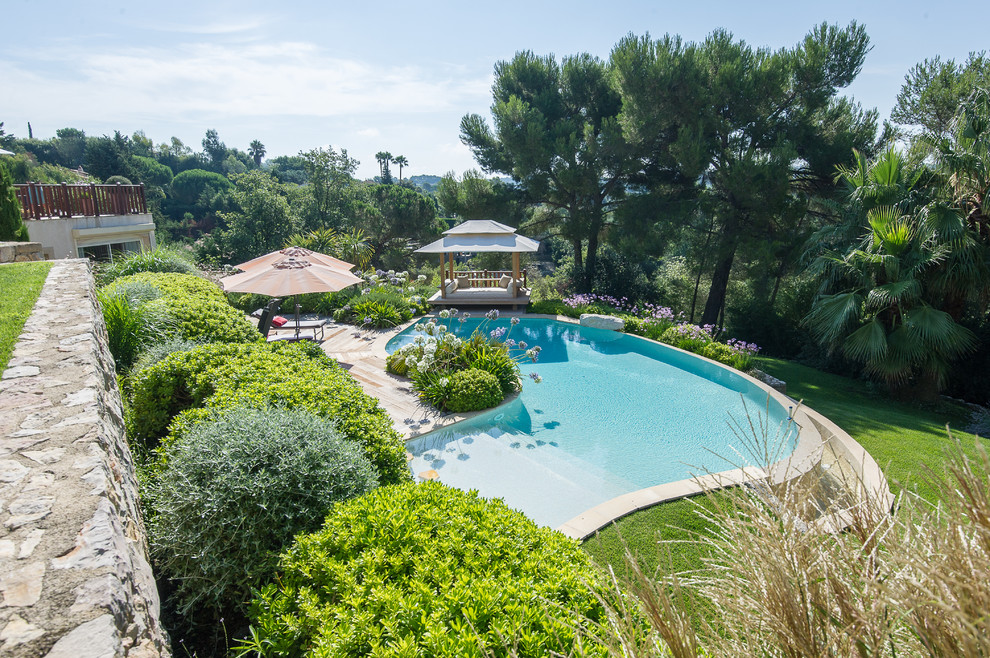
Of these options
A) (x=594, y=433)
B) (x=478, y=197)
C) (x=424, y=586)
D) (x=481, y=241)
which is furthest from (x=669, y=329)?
(x=424, y=586)

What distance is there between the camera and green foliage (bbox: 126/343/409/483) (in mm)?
3596

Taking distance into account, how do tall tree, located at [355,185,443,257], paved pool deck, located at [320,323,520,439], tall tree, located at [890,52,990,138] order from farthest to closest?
tall tree, located at [355,185,443,257], tall tree, located at [890,52,990,138], paved pool deck, located at [320,323,520,439]

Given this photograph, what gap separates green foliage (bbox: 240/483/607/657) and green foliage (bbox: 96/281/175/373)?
4.36 metres

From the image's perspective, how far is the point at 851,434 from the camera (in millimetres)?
6758

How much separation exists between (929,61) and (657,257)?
7999 mm

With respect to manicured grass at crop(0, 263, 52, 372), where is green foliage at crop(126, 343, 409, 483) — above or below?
below

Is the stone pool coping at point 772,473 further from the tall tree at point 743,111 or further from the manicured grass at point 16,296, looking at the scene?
the tall tree at point 743,111

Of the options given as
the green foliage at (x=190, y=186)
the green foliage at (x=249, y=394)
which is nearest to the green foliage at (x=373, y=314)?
the green foliage at (x=249, y=394)

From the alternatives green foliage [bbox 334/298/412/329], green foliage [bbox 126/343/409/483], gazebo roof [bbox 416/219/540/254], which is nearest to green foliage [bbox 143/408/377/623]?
green foliage [bbox 126/343/409/483]

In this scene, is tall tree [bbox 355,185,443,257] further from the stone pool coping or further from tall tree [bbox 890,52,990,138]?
the stone pool coping

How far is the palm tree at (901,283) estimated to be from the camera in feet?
26.7

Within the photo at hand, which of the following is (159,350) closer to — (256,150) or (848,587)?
(848,587)

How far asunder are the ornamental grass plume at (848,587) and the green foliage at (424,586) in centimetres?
57

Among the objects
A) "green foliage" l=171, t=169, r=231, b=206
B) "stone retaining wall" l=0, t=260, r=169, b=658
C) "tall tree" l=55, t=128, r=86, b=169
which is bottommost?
"stone retaining wall" l=0, t=260, r=169, b=658
